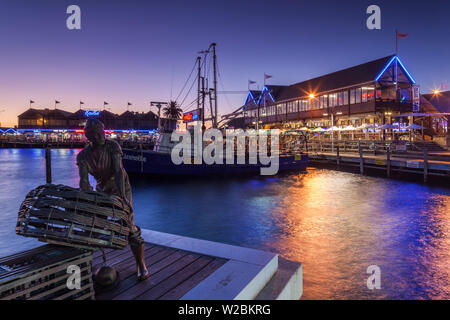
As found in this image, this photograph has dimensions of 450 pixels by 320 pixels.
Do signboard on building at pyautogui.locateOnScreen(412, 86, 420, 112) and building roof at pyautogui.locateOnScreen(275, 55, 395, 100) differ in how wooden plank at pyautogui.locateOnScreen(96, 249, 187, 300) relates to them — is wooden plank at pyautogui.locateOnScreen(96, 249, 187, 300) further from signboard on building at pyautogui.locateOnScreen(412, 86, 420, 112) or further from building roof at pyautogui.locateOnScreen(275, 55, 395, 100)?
signboard on building at pyautogui.locateOnScreen(412, 86, 420, 112)

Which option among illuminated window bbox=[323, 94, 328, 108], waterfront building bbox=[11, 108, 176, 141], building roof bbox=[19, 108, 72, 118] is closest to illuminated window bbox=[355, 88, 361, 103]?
illuminated window bbox=[323, 94, 328, 108]

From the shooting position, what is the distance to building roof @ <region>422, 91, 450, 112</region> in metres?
37.8

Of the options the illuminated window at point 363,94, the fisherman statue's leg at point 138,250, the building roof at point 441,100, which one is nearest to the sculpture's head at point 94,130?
the fisherman statue's leg at point 138,250

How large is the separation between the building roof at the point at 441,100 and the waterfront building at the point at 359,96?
18.9ft

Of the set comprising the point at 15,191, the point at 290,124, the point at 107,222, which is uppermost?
the point at 290,124

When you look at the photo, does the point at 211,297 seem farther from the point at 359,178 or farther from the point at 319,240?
the point at 359,178

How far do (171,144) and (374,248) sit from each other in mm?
16567

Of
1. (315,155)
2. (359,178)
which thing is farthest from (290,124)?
(359,178)

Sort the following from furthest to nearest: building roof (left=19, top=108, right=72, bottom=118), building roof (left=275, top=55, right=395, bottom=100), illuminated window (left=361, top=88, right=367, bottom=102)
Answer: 1. building roof (left=19, top=108, right=72, bottom=118)
2. illuminated window (left=361, top=88, right=367, bottom=102)
3. building roof (left=275, top=55, right=395, bottom=100)

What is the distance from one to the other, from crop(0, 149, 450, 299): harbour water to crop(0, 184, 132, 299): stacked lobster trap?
11.0ft

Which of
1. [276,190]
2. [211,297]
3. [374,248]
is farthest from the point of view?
[276,190]

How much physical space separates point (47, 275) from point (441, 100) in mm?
48227
